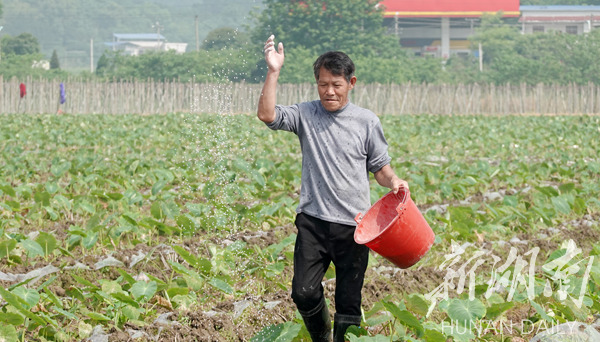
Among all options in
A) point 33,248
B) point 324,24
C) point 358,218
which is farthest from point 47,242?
point 324,24

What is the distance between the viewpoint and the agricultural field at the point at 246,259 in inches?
147

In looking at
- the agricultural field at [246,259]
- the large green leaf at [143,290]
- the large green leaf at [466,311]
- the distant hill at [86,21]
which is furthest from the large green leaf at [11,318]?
the distant hill at [86,21]

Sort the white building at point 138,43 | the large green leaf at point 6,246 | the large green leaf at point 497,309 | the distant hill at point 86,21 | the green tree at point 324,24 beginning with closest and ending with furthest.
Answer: the large green leaf at point 497,309
the large green leaf at point 6,246
the green tree at point 324,24
the white building at point 138,43
the distant hill at point 86,21

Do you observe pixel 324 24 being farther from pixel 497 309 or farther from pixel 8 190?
pixel 497 309

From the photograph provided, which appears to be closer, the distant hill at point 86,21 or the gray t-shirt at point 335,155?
the gray t-shirt at point 335,155

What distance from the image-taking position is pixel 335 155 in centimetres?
342

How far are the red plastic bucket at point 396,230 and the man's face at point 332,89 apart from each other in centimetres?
45

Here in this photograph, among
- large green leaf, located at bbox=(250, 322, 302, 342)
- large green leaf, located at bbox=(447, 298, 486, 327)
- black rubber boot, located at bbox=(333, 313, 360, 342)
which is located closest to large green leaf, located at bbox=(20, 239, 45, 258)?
large green leaf, located at bbox=(250, 322, 302, 342)

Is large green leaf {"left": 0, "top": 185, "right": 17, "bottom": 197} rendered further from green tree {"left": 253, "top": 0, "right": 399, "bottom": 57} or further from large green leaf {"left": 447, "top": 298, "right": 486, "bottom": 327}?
green tree {"left": 253, "top": 0, "right": 399, "bottom": 57}

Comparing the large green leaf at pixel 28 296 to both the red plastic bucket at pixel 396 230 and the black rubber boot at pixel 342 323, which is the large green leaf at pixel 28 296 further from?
the red plastic bucket at pixel 396 230

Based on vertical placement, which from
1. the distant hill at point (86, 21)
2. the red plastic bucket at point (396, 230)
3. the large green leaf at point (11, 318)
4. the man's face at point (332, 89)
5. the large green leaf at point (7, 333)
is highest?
the distant hill at point (86, 21)

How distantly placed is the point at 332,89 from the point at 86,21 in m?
120

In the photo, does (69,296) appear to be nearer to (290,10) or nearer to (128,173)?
(128,173)

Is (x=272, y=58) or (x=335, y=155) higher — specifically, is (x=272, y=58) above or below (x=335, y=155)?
above
